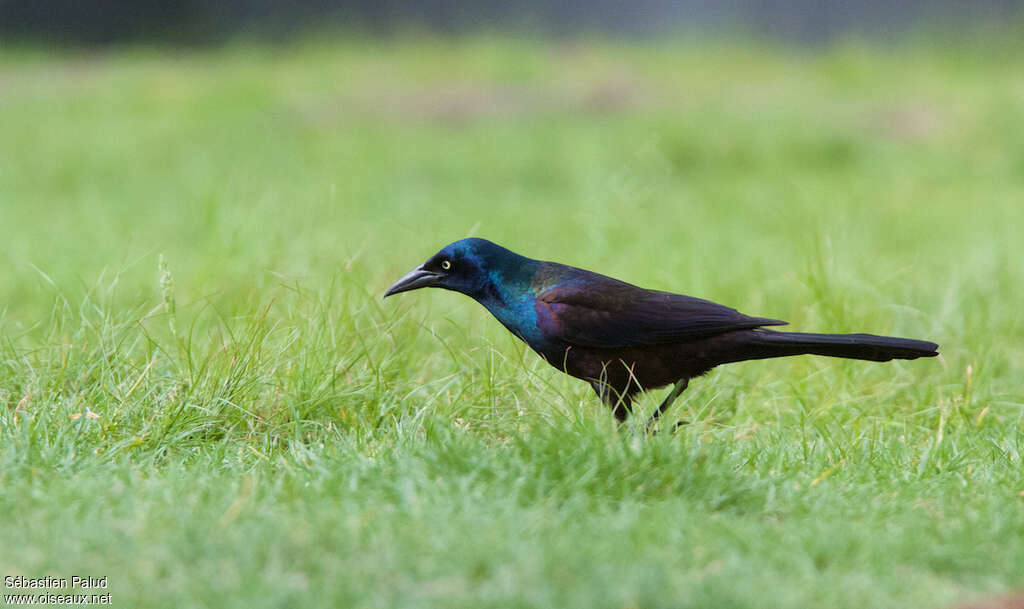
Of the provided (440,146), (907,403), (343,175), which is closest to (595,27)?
(440,146)

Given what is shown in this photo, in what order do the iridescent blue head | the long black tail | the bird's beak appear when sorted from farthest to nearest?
the bird's beak → the iridescent blue head → the long black tail

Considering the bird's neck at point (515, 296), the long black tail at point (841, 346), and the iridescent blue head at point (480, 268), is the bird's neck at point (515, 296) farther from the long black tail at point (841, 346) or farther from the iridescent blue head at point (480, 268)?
the long black tail at point (841, 346)

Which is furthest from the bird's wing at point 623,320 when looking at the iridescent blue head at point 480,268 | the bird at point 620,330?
the iridescent blue head at point 480,268

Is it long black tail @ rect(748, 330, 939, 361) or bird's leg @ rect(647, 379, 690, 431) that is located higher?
long black tail @ rect(748, 330, 939, 361)

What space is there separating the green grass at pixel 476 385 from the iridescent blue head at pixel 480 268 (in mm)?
285

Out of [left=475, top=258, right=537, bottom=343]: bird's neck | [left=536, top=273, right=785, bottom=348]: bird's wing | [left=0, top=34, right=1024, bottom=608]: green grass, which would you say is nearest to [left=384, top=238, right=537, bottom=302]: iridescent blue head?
[left=475, top=258, right=537, bottom=343]: bird's neck

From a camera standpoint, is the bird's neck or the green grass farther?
the bird's neck

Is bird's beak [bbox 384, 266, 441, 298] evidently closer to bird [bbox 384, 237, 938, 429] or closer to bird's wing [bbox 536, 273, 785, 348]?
bird [bbox 384, 237, 938, 429]

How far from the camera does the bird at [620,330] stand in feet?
11.8

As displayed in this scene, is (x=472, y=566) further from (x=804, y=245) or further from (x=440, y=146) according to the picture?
(x=440, y=146)

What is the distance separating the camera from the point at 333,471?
3.21 metres

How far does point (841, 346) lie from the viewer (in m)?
3.56

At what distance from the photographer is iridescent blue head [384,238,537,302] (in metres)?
3.77

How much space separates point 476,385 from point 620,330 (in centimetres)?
59
